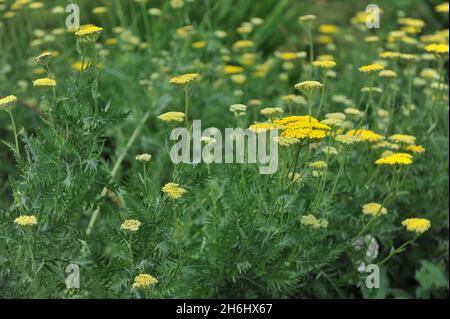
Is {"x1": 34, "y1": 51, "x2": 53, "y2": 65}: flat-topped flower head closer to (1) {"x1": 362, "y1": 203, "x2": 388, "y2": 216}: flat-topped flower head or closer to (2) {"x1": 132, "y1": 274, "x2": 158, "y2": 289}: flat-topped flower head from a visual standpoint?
(2) {"x1": 132, "y1": 274, "x2": 158, "y2": 289}: flat-topped flower head

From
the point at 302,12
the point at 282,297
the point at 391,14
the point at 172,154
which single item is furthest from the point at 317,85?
the point at 391,14

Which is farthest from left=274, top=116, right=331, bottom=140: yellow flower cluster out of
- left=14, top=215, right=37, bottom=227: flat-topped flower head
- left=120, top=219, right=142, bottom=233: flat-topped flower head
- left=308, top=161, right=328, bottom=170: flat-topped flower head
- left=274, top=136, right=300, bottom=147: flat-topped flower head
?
left=14, top=215, right=37, bottom=227: flat-topped flower head

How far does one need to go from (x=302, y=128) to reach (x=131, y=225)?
508 mm

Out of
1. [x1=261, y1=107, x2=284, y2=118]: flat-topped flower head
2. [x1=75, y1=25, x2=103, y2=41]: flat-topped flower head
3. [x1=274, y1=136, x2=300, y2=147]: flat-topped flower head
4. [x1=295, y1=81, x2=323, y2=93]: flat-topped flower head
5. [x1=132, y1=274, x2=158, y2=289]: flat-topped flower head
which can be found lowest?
[x1=132, y1=274, x2=158, y2=289]: flat-topped flower head

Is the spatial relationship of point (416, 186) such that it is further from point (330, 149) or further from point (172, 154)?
point (172, 154)

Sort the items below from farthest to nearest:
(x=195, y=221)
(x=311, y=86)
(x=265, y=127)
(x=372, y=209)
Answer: (x=195, y=221), (x=372, y=209), (x=311, y=86), (x=265, y=127)

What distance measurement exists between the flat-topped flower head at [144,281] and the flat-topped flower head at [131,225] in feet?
0.40

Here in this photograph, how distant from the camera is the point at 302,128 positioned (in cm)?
225

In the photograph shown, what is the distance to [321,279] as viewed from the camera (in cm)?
285

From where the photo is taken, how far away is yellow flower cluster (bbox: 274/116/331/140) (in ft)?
7.23

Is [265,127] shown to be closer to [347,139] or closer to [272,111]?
[272,111]

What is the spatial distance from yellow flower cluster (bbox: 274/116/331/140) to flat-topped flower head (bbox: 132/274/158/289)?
50 centimetres

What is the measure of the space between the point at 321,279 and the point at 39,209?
101 cm

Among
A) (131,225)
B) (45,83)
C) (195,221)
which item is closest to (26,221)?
(131,225)
